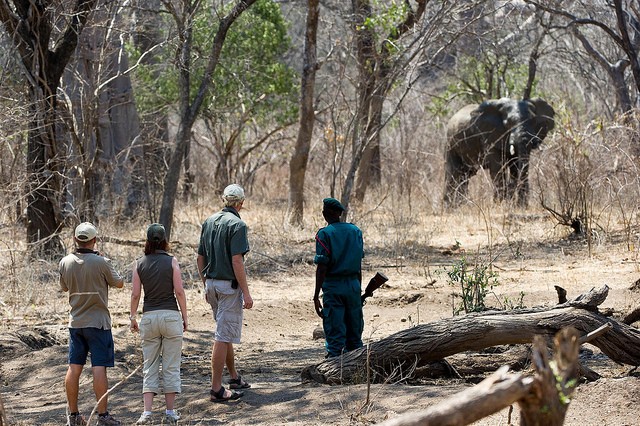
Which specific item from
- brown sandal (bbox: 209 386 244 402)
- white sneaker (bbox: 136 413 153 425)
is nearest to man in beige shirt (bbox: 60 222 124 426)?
white sneaker (bbox: 136 413 153 425)

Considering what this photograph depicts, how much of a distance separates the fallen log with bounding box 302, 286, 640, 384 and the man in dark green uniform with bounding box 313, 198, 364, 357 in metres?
0.48

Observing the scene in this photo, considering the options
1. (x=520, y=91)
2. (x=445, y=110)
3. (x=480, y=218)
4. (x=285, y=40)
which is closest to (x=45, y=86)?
(x=480, y=218)

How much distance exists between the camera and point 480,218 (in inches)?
652

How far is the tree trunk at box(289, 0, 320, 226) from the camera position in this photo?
1634 centimetres

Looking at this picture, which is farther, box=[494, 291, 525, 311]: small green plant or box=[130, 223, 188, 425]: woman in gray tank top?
box=[494, 291, 525, 311]: small green plant

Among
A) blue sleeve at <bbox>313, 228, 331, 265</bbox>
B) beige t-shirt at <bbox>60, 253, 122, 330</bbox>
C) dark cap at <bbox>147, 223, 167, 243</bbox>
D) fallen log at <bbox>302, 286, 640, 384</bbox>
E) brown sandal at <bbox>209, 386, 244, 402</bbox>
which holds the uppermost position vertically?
dark cap at <bbox>147, 223, 167, 243</bbox>

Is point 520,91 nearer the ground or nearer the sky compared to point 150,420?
nearer the sky

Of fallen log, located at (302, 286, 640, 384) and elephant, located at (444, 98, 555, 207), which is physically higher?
elephant, located at (444, 98, 555, 207)

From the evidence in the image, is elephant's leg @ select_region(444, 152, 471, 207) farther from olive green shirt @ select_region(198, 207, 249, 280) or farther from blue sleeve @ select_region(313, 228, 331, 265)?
olive green shirt @ select_region(198, 207, 249, 280)

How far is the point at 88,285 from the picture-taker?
6.28 m

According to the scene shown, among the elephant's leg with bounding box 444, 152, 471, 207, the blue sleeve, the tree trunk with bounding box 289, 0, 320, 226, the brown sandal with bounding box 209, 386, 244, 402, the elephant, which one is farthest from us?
the elephant's leg with bounding box 444, 152, 471, 207

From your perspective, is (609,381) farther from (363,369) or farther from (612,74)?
(612,74)

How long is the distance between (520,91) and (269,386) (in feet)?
72.7

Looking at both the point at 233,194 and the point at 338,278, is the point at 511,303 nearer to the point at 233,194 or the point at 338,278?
the point at 338,278
